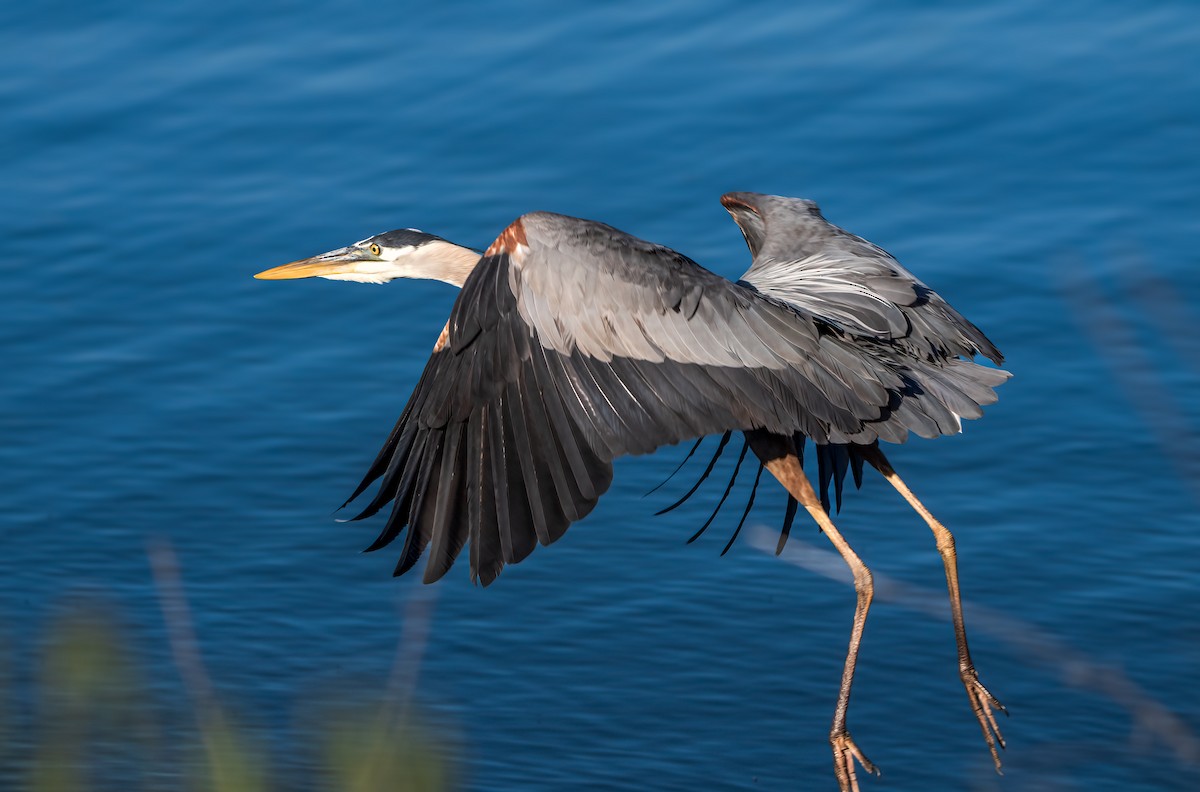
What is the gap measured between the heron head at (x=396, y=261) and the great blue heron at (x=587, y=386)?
1.48 metres

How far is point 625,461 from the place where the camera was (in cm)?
887

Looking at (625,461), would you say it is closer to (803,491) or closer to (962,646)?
(803,491)

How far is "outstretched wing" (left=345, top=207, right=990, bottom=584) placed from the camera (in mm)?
5254

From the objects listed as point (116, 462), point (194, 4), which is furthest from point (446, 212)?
point (194, 4)

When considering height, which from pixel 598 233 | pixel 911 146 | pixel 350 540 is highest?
pixel 911 146

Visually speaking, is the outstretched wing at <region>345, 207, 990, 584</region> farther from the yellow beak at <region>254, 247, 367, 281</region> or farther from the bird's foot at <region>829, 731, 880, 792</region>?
the yellow beak at <region>254, 247, 367, 281</region>

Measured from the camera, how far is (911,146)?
11.0 m

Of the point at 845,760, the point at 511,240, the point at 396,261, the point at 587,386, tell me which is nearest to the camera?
the point at 587,386

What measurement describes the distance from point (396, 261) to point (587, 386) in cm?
212

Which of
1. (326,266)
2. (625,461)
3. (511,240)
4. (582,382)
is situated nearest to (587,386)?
(582,382)

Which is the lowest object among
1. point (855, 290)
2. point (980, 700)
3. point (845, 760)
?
point (845, 760)

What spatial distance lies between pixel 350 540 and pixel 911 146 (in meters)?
4.72

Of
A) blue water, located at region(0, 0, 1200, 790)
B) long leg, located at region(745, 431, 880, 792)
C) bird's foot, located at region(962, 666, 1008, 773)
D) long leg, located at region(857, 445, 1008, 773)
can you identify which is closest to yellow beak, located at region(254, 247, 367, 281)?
blue water, located at region(0, 0, 1200, 790)

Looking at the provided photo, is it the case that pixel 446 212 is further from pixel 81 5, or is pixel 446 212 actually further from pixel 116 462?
pixel 81 5
